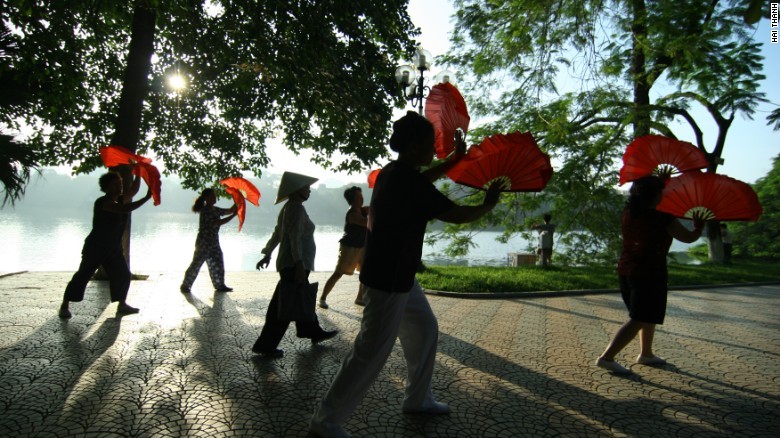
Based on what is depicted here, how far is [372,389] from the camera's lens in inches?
145

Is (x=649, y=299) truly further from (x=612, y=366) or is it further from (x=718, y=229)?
(x=718, y=229)

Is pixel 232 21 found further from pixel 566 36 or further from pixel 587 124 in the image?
pixel 587 124

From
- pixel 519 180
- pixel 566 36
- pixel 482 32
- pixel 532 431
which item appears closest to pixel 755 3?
pixel 519 180

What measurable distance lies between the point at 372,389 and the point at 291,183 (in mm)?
2111

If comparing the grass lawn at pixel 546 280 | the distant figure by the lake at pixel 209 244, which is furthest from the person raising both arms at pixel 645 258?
the distant figure by the lake at pixel 209 244

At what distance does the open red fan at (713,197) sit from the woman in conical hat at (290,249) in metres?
3.25

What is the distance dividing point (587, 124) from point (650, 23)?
3622 mm

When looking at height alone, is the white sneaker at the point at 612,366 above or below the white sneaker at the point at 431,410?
above

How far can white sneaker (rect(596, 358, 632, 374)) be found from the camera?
4254 millimetres

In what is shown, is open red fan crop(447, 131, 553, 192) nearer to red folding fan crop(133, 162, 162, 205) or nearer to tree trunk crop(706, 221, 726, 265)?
red folding fan crop(133, 162, 162, 205)

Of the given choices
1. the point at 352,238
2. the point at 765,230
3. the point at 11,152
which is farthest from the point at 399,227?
the point at 765,230

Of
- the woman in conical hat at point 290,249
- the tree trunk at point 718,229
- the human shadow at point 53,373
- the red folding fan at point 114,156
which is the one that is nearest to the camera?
the human shadow at point 53,373

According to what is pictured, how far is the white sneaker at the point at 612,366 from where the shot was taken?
14.0 ft

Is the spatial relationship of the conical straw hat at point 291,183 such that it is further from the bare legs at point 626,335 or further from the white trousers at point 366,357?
the bare legs at point 626,335
